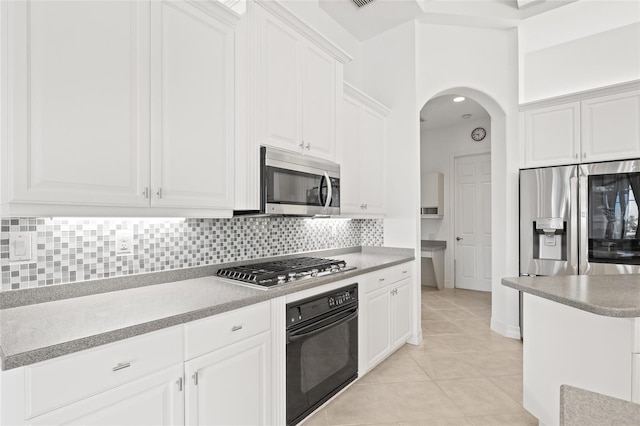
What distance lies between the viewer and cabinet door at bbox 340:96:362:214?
2.89m

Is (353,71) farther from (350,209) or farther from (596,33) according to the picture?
(596,33)

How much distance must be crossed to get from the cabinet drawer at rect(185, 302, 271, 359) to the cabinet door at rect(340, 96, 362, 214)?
141 cm

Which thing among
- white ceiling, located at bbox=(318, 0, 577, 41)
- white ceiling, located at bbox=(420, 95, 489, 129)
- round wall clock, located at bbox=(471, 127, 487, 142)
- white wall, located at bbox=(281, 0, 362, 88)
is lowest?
round wall clock, located at bbox=(471, 127, 487, 142)

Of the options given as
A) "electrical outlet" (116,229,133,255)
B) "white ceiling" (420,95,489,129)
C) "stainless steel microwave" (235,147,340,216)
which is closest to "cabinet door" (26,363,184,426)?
"electrical outlet" (116,229,133,255)

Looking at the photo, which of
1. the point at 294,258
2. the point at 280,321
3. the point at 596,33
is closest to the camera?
the point at 280,321

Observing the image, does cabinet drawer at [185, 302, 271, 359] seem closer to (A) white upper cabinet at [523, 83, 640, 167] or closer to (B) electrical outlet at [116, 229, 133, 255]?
(B) electrical outlet at [116, 229, 133, 255]

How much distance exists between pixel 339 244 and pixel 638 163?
2.75 m

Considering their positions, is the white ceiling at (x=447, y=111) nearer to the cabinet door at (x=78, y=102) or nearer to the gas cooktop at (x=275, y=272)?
the gas cooktop at (x=275, y=272)

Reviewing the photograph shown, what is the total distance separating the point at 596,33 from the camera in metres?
3.30

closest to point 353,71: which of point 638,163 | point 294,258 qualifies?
point 294,258

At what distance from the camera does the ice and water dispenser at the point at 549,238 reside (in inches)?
123

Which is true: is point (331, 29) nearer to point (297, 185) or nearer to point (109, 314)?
point (297, 185)

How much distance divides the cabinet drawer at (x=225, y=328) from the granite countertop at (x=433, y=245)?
444 cm

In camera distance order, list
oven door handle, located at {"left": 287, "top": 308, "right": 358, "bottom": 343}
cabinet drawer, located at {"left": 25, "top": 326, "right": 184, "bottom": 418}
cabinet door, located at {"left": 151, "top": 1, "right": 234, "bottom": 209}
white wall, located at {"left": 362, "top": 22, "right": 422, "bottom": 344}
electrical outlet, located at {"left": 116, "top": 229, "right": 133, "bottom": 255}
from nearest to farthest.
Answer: cabinet drawer, located at {"left": 25, "top": 326, "right": 184, "bottom": 418} < cabinet door, located at {"left": 151, "top": 1, "right": 234, "bottom": 209} < electrical outlet, located at {"left": 116, "top": 229, "right": 133, "bottom": 255} < oven door handle, located at {"left": 287, "top": 308, "right": 358, "bottom": 343} < white wall, located at {"left": 362, "top": 22, "right": 422, "bottom": 344}
